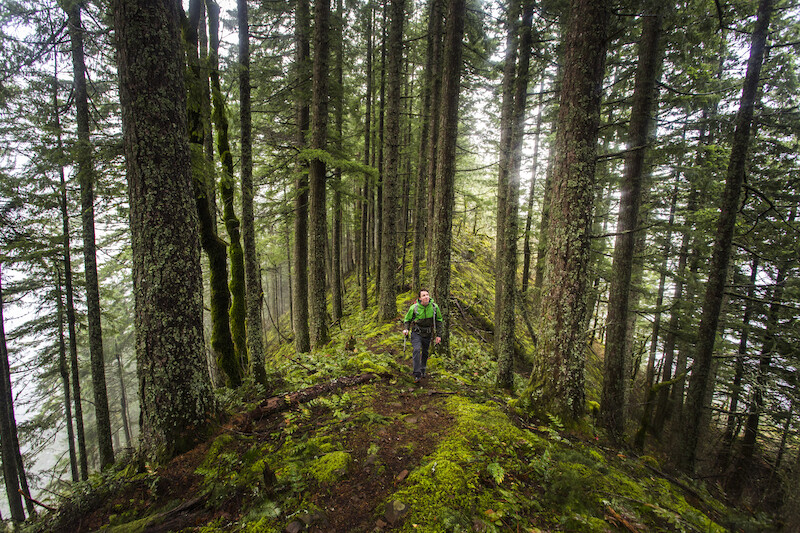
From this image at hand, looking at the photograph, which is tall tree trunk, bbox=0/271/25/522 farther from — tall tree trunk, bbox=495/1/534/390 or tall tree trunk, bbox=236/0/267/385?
tall tree trunk, bbox=495/1/534/390

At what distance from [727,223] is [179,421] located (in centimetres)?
1029

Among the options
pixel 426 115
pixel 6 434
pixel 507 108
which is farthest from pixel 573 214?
pixel 6 434

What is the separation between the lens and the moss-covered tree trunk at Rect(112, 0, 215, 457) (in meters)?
3.77

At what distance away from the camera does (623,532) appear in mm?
2857

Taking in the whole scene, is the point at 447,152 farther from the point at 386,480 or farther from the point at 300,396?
the point at 386,480

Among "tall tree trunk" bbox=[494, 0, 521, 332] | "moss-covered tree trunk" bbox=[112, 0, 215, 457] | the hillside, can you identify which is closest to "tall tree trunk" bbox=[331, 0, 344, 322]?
"tall tree trunk" bbox=[494, 0, 521, 332]

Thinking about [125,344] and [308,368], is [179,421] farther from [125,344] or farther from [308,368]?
[125,344]

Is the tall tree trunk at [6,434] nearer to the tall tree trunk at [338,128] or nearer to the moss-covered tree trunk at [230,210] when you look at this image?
the moss-covered tree trunk at [230,210]

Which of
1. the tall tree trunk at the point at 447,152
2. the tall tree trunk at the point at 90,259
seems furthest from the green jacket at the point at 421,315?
the tall tree trunk at the point at 90,259

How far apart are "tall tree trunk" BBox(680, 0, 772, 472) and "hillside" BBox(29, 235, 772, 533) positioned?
Answer: 2.38 metres

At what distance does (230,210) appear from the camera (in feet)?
22.1

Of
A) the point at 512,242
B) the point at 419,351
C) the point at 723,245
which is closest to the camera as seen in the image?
the point at 723,245

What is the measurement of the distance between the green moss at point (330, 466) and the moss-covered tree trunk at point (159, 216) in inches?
68.5

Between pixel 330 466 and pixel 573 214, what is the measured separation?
5.10m
